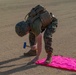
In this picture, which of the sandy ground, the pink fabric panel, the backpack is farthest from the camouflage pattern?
the sandy ground

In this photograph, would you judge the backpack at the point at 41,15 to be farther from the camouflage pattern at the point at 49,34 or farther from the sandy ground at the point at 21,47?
the sandy ground at the point at 21,47

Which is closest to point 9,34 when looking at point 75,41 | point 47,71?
point 75,41

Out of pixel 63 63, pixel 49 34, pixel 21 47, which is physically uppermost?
pixel 49 34

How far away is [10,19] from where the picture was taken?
1134 centimetres

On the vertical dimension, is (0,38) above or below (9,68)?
above

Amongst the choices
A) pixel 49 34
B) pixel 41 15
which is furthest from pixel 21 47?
pixel 41 15

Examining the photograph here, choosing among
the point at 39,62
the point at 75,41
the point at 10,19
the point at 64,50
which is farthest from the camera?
the point at 10,19

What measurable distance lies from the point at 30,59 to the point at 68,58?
32.6 inches

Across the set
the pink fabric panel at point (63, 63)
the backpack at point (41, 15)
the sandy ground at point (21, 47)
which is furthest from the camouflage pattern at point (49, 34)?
the sandy ground at point (21, 47)

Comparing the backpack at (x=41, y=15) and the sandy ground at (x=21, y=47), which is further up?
the backpack at (x=41, y=15)

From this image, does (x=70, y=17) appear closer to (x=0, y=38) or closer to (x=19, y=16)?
(x=19, y=16)

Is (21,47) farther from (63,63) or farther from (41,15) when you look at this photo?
(41,15)

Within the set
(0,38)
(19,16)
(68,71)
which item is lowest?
(68,71)

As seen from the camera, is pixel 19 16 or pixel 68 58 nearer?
pixel 68 58
